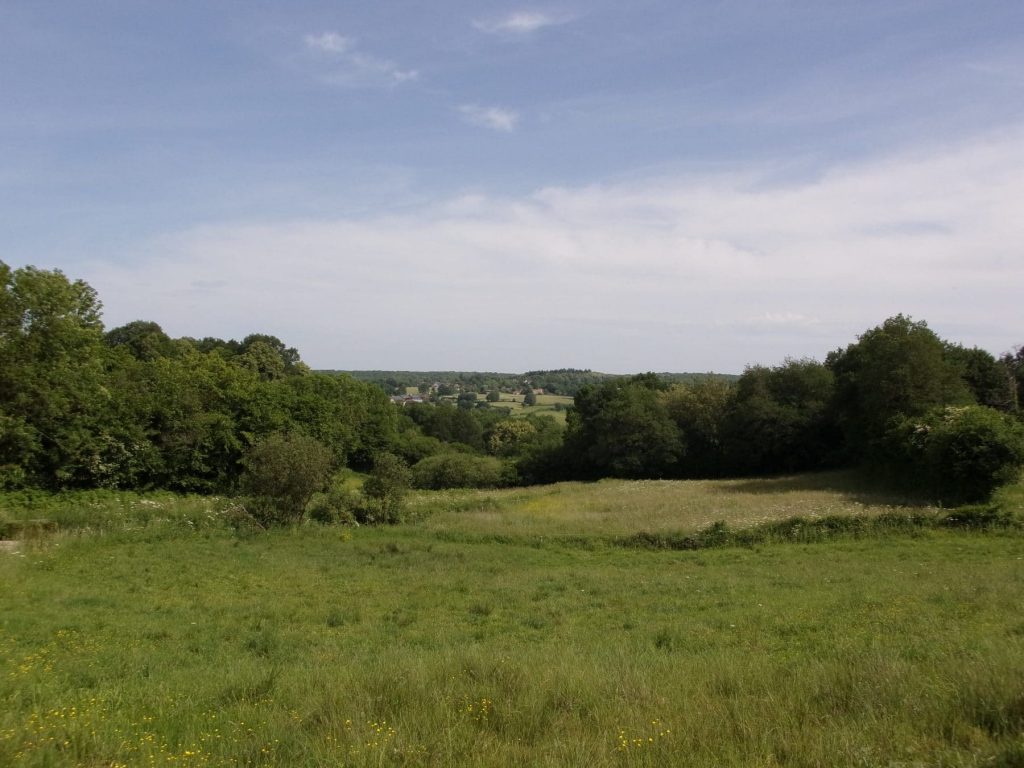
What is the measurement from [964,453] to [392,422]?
53.4m

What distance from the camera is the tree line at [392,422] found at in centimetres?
2802

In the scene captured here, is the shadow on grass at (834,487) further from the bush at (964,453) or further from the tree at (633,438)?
the tree at (633,438)

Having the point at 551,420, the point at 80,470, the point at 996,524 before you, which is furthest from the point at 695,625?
the point at 551,420

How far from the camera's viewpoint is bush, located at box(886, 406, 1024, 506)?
29.9m

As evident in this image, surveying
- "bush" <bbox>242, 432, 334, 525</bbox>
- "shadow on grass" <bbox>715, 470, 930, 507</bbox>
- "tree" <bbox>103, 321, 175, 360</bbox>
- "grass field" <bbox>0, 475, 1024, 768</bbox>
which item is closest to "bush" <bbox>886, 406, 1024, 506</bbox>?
"shadow on grass" <bbox>715, 470, 930, 507</bbox>

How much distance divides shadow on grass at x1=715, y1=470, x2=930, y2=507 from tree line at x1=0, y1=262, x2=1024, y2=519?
1.60 m

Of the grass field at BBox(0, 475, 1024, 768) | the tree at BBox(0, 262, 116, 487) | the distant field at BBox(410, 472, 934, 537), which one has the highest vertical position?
the tree at BBox(0, 262, 116, 487)

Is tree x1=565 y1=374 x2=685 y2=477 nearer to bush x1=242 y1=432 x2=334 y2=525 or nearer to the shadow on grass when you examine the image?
the shadow on grass

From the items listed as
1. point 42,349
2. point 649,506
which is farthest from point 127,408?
point 649,506

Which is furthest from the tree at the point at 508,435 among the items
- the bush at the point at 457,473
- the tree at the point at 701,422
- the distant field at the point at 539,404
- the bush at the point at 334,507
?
the bush at the point at 334,507

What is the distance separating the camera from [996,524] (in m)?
22.9

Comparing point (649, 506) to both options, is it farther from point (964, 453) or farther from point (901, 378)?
point (901, 378)

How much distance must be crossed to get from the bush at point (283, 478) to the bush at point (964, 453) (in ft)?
98.2

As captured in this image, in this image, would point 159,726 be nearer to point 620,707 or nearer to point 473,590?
point 620,707
